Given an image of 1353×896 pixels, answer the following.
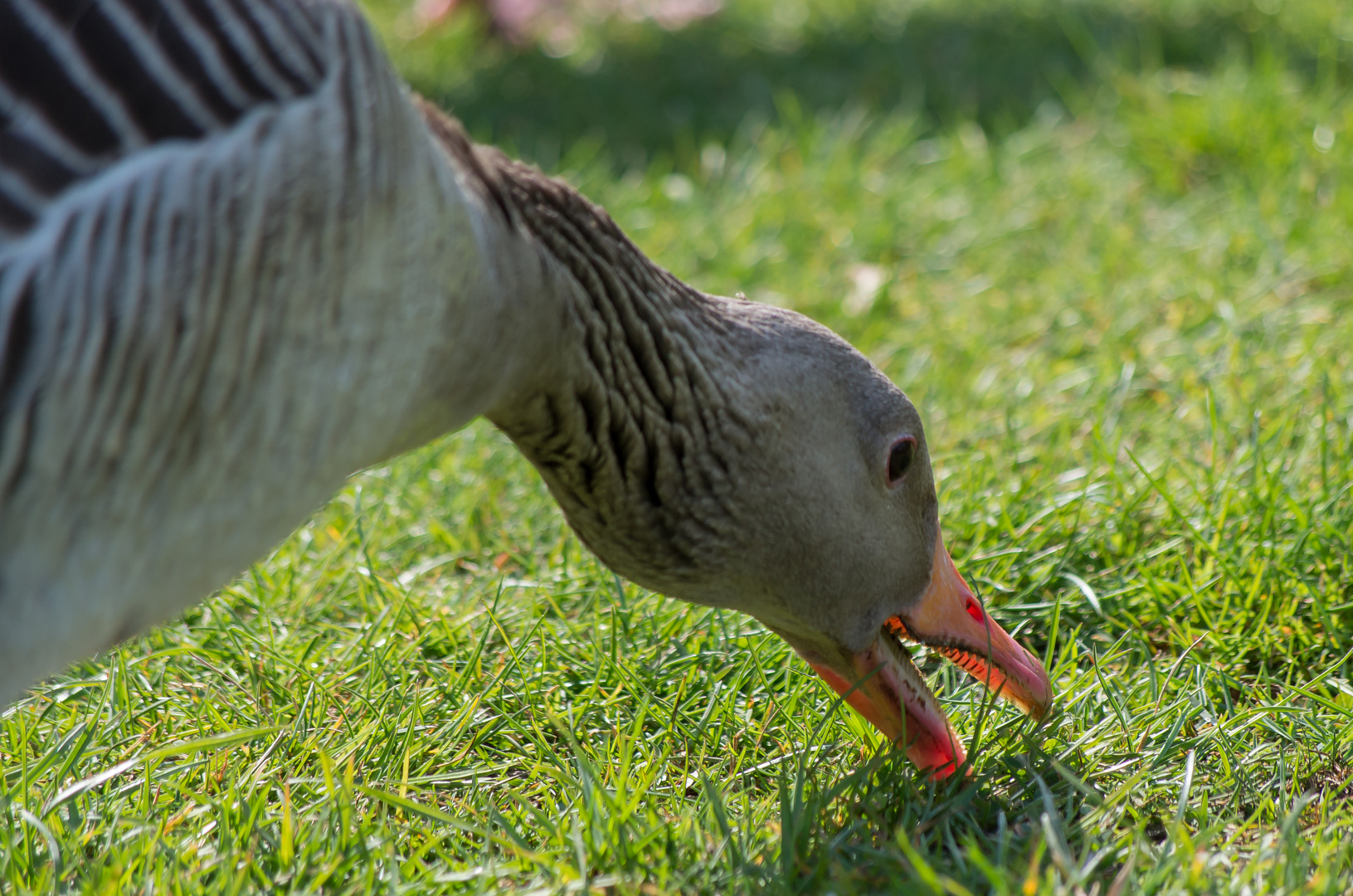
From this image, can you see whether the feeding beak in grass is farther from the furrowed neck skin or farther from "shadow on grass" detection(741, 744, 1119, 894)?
the furrowed neck skin

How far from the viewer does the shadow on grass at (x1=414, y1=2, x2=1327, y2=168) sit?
723 cm

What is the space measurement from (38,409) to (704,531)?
4.49 ft

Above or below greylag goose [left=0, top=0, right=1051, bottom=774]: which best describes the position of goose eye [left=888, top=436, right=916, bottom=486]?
below

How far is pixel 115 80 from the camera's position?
6.68 feet

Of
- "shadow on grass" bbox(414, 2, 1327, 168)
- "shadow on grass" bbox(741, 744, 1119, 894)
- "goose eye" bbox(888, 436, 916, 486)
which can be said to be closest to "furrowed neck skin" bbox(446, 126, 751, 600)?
"goose eye" bbox(888, 436, 916, 486)

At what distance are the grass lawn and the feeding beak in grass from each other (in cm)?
9

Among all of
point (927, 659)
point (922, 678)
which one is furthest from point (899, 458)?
point (927, 659)

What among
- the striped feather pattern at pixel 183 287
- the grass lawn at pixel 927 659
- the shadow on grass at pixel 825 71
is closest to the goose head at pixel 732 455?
the grass lawn at pixel 927 659

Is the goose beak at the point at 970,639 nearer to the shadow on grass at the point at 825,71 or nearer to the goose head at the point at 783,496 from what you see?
the goose head at the point at 783,496

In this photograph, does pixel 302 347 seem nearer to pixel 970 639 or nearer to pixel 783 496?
pixel 783 496

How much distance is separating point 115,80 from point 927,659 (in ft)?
8.01

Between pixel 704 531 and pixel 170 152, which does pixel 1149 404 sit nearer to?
pixel 704 531

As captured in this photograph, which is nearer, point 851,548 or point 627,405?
point 627,405

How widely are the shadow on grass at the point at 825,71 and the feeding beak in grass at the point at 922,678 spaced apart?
427 centimetres
